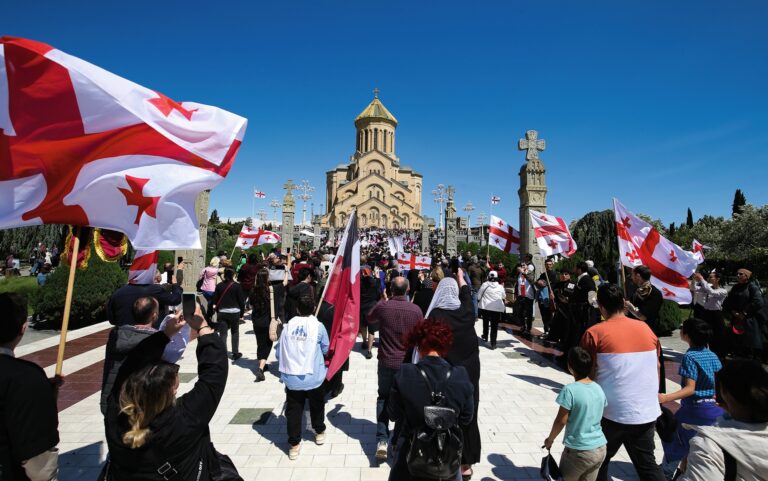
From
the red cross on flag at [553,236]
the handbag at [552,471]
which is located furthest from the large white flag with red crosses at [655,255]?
the handbag at [552,471]

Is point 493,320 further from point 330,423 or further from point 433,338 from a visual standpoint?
point 433,338

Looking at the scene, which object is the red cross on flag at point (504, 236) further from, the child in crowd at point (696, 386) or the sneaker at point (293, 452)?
the sneaker at point (293, 452)

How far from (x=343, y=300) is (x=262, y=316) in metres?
3.14

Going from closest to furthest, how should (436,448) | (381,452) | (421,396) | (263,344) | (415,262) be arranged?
(436,448) → (421,396) → (381,452) → (263,344) → (415,262)

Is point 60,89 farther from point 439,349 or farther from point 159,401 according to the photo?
point 439,349

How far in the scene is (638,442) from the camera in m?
3.34

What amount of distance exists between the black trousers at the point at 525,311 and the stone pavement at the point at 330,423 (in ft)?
8.23

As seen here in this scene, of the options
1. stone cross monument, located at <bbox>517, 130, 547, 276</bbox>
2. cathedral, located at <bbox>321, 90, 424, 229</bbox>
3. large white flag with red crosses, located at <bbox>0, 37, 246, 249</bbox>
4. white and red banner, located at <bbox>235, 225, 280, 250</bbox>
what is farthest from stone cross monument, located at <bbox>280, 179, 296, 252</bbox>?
cathedral, located at <bbox>321, 90, 424, 229</bbox>

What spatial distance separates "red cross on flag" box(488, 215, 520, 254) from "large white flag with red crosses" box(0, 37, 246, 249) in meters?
10.2

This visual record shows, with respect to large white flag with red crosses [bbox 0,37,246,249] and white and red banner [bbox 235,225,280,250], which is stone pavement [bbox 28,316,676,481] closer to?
large white flag with red crosses [bbox 0,37,246,249]

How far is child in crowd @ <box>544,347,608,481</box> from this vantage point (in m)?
3.06

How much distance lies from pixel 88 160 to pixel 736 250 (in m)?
51.2

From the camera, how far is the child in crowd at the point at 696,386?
11.2 feet

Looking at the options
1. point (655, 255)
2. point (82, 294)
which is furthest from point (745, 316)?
point (82, 294)
